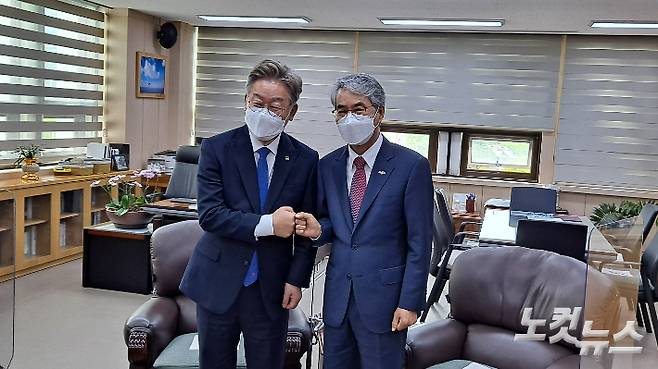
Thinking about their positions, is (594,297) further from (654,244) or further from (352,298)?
(654,244)

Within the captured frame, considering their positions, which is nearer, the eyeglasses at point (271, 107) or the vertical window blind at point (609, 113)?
the eyeglasses at point (271, 107)

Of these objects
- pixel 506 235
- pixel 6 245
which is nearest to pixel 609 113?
pixel 506 235

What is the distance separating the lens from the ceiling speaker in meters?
7.59

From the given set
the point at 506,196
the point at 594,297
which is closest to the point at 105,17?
Result: the point at 506,196

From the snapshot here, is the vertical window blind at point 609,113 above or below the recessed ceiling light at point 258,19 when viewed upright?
below

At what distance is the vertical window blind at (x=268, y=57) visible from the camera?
25.6ft

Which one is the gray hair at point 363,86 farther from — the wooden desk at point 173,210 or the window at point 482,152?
the window at point 482,152

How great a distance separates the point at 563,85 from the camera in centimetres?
720

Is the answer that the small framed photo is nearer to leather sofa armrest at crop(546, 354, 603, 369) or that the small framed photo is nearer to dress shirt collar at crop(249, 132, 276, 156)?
dress shirt collar at crop(249, 132, 276, 156)

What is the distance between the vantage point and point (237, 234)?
208 cm

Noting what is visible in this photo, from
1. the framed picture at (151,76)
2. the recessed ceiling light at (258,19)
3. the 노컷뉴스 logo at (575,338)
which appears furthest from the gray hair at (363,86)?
the framed picture at (151,76)

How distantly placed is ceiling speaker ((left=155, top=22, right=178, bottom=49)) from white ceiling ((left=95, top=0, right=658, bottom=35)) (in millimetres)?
234

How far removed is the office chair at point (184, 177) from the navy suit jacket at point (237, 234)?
4145 mm

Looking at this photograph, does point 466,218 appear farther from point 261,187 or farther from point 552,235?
point 261,187
